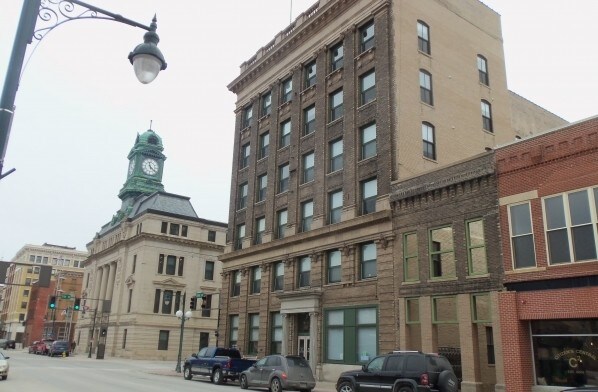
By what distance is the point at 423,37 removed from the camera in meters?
33.4

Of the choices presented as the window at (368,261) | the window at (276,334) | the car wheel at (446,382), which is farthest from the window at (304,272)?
the car wheel at (446,382)

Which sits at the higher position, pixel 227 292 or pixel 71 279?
pixel 71 279

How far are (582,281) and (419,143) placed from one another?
13.5 metres

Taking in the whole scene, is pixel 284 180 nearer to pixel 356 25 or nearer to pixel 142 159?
pixel 356 25

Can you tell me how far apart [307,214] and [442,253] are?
39.7 ft

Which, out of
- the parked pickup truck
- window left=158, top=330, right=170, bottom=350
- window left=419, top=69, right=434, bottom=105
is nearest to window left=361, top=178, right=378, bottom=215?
window left=419, top=69, right=434, bottom=105

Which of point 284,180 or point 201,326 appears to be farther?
point 201,326

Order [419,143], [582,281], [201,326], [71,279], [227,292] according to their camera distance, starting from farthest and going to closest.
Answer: [71,279], [201,326], [227,292], [419,143], [582,281]

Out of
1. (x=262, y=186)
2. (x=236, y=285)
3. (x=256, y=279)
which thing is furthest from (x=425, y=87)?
(x=236, y=285)

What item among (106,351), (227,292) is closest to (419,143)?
(227,292)

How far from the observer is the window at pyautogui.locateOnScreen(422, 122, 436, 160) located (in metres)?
31.2

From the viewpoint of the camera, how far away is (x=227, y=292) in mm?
41156

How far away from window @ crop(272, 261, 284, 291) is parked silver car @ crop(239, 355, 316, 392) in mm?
10992

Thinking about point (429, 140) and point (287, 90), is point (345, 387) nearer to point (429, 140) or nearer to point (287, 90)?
point (429, 140)
